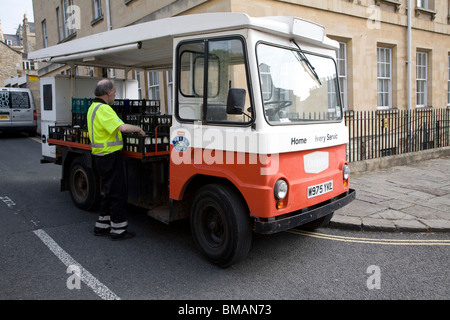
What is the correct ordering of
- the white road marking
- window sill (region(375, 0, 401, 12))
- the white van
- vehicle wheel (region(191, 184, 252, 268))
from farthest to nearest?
the white van
window sill (region(375, 0, 401, 12))
vehicle wheel (region(191, 184, 252, 268))
the white road marking

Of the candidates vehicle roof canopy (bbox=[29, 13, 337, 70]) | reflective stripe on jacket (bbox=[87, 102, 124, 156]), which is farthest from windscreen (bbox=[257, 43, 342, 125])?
reflective stripe on jacket (bbox=[87, 102, 124, 156])

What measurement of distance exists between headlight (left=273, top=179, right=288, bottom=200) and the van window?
15.7m

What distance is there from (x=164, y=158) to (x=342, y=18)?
832 centimetres

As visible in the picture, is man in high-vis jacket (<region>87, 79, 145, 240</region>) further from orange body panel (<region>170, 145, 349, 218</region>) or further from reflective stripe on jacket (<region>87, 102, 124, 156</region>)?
orange body panel (<region>170, 145, 349, 218</region>)

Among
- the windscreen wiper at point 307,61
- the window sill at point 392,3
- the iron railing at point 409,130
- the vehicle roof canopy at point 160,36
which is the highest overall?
the window sill at point 392,3

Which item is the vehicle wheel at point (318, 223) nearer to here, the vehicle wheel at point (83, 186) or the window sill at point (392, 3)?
the vehicle wheel at point (83, 186)

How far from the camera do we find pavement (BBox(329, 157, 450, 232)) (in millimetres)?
5184

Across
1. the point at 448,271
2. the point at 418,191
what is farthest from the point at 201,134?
the point at 418,191

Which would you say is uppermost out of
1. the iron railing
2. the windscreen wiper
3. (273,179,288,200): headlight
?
the windscreen wiper

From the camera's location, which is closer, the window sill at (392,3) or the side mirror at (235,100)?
the side mirror at (235,100)

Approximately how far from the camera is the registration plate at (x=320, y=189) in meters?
3.97

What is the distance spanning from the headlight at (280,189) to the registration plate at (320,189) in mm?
417

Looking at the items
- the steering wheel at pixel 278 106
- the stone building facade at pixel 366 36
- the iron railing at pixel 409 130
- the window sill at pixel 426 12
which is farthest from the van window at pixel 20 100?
the window sill at pixel 426 12

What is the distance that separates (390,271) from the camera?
3.84 m
